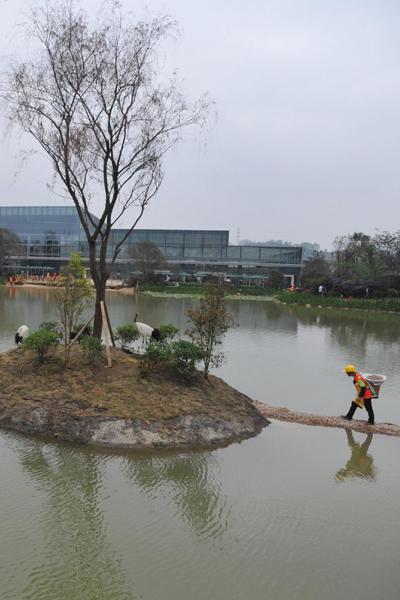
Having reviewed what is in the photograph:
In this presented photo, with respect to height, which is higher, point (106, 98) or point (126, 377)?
point (106, 98)

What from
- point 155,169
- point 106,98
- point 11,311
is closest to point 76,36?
point 106,98

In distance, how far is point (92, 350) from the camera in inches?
368

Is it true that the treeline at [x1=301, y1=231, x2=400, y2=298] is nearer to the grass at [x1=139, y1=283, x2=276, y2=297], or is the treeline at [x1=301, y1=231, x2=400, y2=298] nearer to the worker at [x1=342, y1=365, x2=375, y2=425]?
the grass at [x1=139, y1=283, x2=276, y2=297]

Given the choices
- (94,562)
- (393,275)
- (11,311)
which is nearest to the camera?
(94,562)

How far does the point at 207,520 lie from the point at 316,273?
5866 centimetres

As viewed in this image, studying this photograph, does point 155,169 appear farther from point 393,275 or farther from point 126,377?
point 393,275

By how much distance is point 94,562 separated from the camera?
4574 mm

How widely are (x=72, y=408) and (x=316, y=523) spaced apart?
4.27 meters

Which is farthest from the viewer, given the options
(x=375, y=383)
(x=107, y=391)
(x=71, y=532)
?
(x=375, y=383)

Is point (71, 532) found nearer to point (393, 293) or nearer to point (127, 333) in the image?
point (127, 333)

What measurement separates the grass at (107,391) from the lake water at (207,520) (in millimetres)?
799

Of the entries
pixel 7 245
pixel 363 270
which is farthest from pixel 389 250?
pixel 7 245

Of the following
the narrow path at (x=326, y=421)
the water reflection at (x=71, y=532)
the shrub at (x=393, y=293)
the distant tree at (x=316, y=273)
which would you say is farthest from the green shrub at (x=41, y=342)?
the distant tree at (x=316, y=273)

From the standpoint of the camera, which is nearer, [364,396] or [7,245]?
[364,396]
